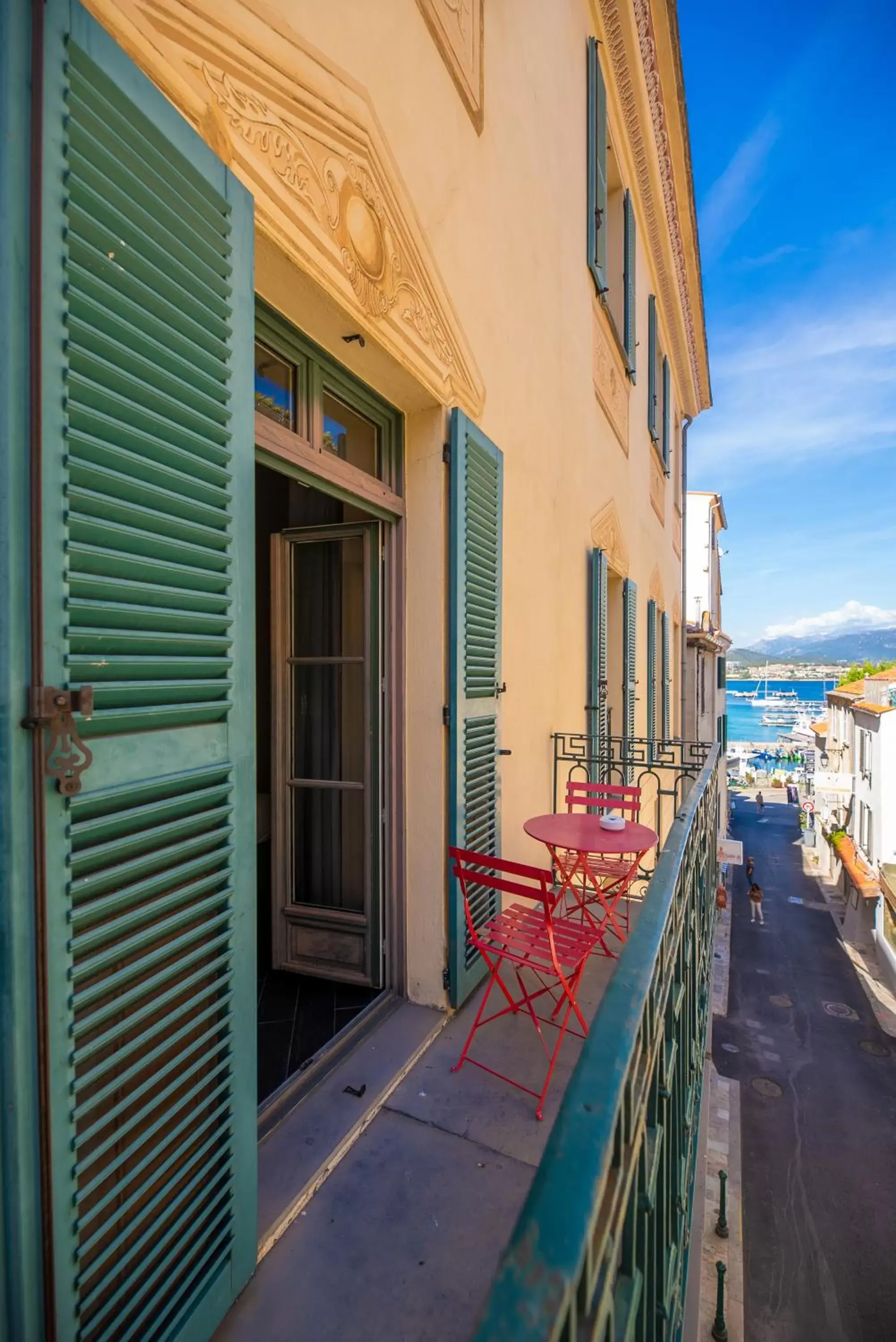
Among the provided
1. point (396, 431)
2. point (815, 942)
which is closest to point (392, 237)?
point (396, 431)

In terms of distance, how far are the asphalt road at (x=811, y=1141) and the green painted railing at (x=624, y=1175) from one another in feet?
28.5

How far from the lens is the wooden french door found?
3.30 meters

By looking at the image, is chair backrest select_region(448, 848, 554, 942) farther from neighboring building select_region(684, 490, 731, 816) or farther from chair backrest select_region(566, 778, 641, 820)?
neighboring building select_region(684, 490, 731, 816)

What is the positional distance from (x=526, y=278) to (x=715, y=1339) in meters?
9.70

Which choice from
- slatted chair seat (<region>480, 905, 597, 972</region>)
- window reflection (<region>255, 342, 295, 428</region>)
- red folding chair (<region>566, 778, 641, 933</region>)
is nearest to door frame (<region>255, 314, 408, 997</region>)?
slatted chair seat (<region>480, 905, 597, 972</region>)

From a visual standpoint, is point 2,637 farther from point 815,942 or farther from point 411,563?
point 815,942

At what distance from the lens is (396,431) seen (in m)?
3.27

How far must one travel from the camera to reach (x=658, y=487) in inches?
440

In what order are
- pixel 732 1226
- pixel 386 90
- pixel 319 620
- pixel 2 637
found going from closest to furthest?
1. pixel 2 637
2. pixel 386 90
3. pixel 319 620
4. pixel 732 1226

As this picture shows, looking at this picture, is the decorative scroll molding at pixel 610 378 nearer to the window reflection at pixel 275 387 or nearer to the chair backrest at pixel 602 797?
the chair backrest at pixel 602 797

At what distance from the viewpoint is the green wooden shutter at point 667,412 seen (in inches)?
452

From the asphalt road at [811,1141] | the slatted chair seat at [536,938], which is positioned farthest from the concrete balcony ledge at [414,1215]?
the asphalt road at [811,1141]

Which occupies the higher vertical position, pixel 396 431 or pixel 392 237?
pixel 392 237

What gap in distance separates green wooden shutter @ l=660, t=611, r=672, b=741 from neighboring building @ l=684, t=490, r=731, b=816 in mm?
6513
